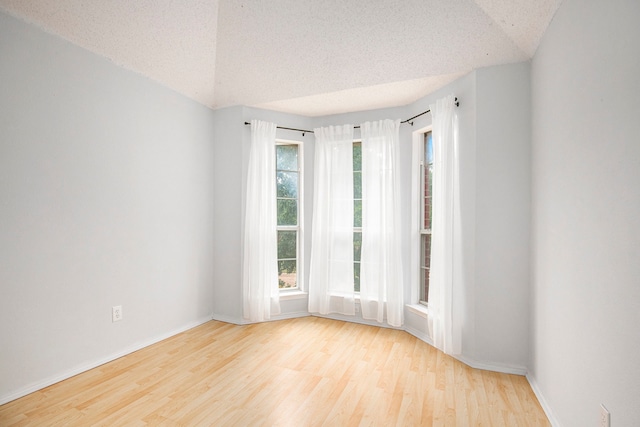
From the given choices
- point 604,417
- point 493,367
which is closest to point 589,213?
point 604,417

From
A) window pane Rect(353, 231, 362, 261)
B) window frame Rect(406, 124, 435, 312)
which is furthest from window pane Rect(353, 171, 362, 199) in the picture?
window frame Rect(406, 124, 435, 312)

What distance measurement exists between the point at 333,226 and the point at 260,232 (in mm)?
887

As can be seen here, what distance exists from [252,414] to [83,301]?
5.45 ft

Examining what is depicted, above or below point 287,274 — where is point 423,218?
above

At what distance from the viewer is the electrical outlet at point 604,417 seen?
1.34 metres

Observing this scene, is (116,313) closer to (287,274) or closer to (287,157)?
(287,274)

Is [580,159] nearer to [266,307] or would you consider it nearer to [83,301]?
[266,307]

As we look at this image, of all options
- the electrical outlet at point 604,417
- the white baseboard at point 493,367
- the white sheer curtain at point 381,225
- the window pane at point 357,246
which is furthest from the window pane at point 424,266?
the electrical outlet at point 604,417

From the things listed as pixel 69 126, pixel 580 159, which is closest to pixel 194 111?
pixel 69 126

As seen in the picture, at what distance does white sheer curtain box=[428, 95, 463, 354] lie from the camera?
2.79 metres

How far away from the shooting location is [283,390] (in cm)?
229

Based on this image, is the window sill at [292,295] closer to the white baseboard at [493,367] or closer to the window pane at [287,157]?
the window pane at [287,157]

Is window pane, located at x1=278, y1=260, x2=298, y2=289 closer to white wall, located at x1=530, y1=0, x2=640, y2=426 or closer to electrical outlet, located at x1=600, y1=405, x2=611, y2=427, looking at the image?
white wall, located at x1=530, y1=0, x2=640, y2=426

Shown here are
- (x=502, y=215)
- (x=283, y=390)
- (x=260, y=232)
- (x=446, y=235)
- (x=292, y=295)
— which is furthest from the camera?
(x=292, y=295)
